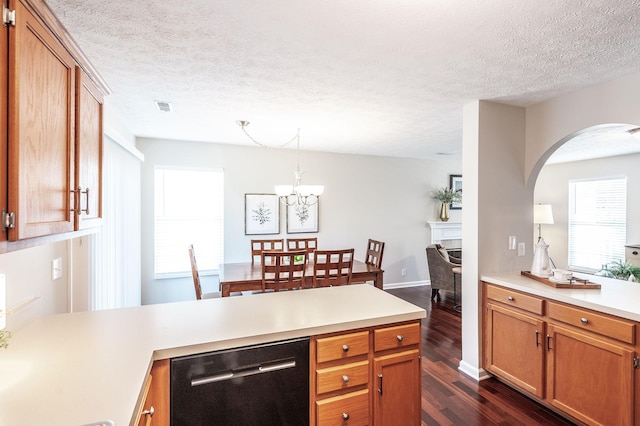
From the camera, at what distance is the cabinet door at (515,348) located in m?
2.35

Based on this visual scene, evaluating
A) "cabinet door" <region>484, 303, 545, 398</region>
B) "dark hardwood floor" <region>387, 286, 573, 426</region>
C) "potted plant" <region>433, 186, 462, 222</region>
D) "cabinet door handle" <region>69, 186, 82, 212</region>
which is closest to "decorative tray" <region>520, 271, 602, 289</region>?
"cabinet door" <region>484, 303, 545, 398</region>

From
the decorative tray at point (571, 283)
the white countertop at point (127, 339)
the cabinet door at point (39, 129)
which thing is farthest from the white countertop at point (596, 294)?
the cabinet door at point (39, 129)

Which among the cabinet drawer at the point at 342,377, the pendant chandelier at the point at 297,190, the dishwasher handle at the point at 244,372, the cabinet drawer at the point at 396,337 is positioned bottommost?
the cabinet drawer at the point at 342,377

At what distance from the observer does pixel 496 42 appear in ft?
6.04

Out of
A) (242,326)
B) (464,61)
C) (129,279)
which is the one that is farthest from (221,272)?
(464,61)

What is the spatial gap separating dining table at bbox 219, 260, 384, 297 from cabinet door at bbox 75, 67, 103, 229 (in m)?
1.71

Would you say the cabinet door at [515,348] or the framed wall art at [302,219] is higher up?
the framed wall art at [302,219]

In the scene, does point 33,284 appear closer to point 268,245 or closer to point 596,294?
point 268,245

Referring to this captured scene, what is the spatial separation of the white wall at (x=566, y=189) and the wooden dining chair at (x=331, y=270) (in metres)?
5.20

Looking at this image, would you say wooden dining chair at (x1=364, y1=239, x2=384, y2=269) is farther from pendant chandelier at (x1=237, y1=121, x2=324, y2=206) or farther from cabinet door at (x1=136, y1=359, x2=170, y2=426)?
cabinet door at (x1=136, y1=359, x2=170, y2=426)

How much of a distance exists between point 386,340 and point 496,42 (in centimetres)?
179

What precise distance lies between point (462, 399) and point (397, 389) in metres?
→ 1.13

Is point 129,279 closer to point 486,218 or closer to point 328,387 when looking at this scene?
point 328,387

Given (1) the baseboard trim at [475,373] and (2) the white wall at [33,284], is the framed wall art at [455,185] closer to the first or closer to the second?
(1) the baseboard trim at [475,373]
